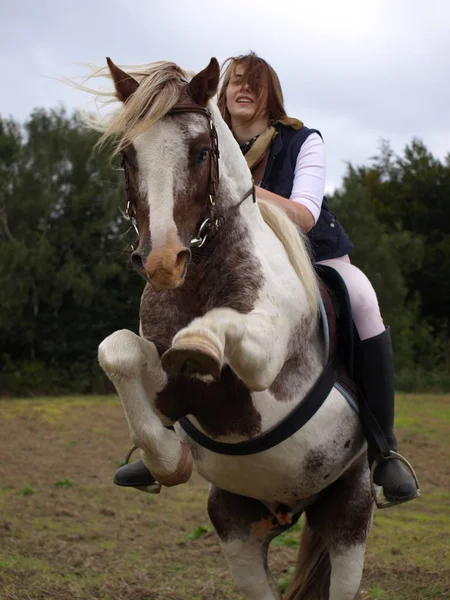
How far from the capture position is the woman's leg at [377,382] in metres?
4.30

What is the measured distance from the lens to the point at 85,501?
9938 millimetres

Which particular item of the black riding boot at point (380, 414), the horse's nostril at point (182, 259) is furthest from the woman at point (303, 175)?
the horse's nostril at point (182, 259)

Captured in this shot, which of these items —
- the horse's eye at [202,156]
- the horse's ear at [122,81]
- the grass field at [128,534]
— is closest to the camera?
the horse's eye at [202,156]

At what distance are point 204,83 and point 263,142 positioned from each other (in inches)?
36.4

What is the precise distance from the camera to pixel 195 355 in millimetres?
2977

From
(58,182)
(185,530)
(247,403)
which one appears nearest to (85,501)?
(185,530)

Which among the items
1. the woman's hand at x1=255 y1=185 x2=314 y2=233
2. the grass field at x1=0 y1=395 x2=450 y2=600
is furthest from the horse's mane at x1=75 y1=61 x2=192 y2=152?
the grass field at x1=0 y1=395 x2=450 y2=600

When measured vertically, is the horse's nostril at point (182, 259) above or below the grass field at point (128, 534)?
above

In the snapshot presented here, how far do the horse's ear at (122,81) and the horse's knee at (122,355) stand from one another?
0.95 m

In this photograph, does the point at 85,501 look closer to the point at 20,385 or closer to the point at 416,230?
the point at 20,385

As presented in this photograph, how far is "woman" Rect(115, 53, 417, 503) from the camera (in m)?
4.30

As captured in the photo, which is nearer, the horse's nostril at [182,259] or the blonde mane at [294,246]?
the horse's nostril at [182,259]

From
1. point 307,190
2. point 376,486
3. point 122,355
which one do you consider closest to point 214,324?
point 122,355

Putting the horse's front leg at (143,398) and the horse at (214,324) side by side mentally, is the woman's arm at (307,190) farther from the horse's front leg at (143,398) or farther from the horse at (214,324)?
the horse's front leg at (143,398)
